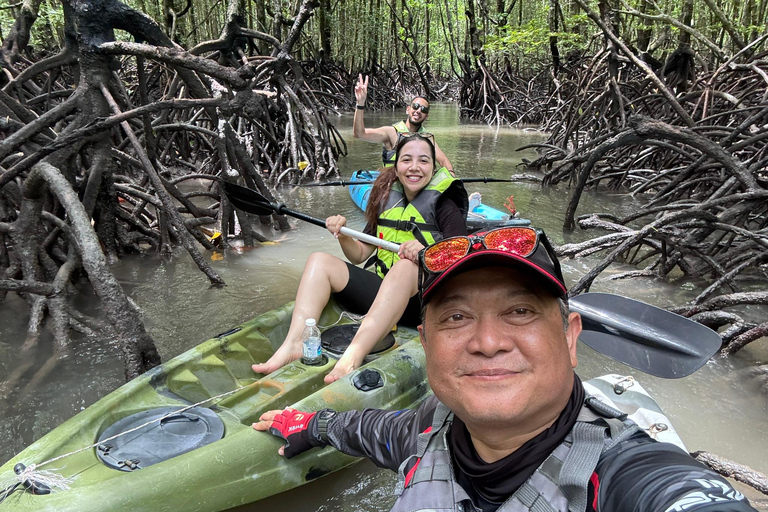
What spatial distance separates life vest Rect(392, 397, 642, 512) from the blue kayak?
8.75 feet

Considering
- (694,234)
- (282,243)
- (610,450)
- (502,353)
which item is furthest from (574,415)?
(282,243)

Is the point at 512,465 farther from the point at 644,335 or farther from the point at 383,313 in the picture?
the point at 383,313

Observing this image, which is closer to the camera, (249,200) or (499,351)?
(499,351)

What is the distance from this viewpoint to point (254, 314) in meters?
3.83

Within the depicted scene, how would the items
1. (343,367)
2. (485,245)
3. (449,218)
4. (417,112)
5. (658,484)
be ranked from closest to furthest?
A: (658,484)
(485,245)
(343,367)
(449,218)
(417,112)

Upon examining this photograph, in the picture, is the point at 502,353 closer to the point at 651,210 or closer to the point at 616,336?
the point at 616,336

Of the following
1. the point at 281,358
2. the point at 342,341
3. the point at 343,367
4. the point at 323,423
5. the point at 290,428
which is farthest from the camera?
the point at 342,341

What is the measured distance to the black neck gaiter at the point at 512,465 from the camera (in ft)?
3.26

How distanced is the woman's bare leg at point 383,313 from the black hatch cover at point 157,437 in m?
0.62

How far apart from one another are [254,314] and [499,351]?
3090 millimetres

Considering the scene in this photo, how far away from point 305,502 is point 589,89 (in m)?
8.43

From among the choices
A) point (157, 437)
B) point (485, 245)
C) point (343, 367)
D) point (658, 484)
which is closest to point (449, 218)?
point (343, 367)

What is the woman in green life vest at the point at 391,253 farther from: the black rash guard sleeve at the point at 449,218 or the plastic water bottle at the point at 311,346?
the plastic water bottle at the point at 311,346

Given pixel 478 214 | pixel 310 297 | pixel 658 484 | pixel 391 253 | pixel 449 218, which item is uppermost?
pixel 658 484
